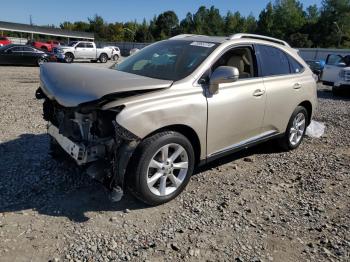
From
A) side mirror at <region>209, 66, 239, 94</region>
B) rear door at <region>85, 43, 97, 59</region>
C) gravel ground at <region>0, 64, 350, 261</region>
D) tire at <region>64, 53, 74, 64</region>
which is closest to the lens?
gravel ground at <region>0, 64, 350, 261</region>

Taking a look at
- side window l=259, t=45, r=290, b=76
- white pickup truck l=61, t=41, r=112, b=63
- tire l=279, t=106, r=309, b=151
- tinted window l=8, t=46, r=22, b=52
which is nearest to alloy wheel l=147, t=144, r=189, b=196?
side window l=259, t=45, r=290, b=76

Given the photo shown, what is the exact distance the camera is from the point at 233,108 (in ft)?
15.0

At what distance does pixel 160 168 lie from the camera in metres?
3.98

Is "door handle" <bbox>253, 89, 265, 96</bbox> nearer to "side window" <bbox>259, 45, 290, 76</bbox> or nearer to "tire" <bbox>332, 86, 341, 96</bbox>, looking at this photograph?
"side window" <bbox>259, 45, 290, 76</bbox>

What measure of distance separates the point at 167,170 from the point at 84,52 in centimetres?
2821

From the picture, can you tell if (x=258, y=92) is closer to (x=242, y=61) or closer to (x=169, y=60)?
(x=242, y=61)

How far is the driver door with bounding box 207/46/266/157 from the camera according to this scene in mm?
4398

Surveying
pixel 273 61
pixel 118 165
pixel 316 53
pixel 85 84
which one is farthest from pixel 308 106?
pixel 316 53

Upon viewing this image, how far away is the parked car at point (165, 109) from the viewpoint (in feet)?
12.0

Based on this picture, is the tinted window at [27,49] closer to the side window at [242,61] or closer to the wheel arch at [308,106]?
the wheel arch at [308,106]

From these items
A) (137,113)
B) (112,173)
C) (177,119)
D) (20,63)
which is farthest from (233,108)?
(20,63)

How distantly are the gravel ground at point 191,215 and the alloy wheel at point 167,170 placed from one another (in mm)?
207

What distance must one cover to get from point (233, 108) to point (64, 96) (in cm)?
Answer: 201

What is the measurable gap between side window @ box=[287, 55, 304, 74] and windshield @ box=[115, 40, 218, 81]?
1.83m
